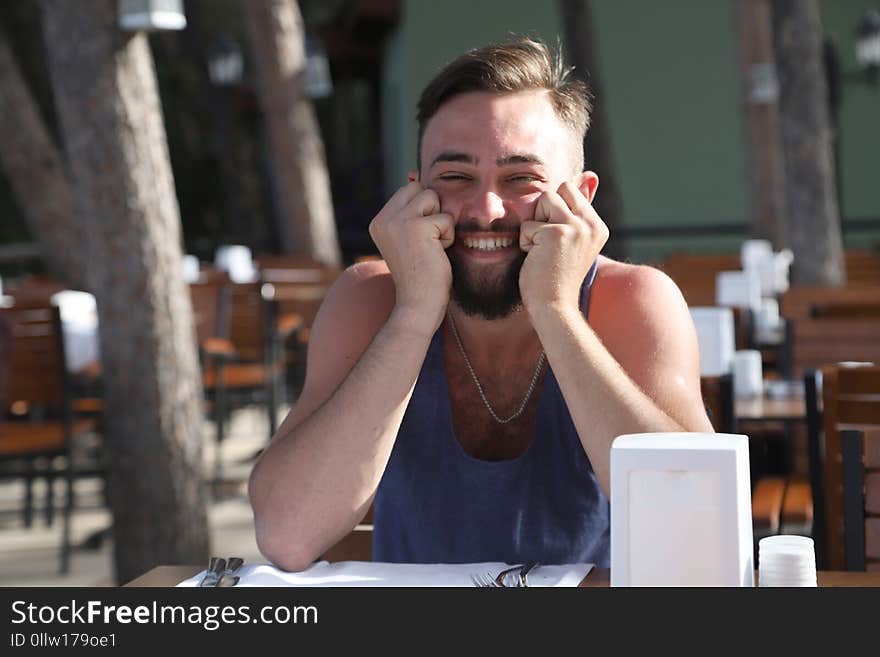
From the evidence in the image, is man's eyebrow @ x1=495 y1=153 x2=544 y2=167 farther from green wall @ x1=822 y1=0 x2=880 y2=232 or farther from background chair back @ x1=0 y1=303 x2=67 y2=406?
green wall @ x1=822 y1=0 x2=880 y2=232

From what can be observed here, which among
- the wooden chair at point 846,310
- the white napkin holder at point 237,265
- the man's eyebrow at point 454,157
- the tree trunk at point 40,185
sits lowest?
the wooden chair at point 846,310

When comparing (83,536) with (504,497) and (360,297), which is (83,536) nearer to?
(360,297)

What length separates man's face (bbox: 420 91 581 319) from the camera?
6.67 ft

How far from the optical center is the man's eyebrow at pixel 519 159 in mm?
2023

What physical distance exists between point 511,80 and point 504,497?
632 mm

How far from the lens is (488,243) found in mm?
2070

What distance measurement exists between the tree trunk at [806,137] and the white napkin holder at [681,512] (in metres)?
6.85

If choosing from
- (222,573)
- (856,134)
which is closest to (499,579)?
(222,573)

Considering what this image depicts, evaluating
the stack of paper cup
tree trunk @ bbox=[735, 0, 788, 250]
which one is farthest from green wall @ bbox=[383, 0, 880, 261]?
the stack of paper cup

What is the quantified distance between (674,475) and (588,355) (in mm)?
728

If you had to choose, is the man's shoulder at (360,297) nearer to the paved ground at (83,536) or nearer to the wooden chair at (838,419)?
the wooden chair at (838,419)

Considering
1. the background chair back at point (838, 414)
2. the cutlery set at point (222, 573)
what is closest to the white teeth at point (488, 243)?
the cutlery set at point (222, 573)
